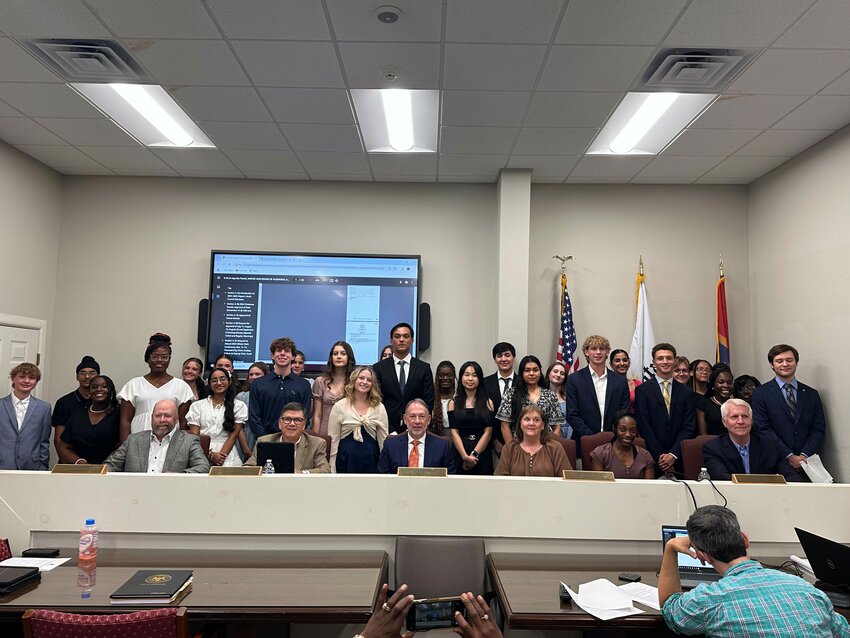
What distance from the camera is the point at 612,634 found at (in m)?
2.56

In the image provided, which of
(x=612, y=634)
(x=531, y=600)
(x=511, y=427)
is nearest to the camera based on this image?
(x=531, y=600)

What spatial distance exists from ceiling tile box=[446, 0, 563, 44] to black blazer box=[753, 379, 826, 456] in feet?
9.89

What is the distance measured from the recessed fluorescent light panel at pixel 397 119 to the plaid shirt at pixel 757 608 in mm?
3331

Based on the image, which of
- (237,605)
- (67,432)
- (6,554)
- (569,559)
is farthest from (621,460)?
(67,432)

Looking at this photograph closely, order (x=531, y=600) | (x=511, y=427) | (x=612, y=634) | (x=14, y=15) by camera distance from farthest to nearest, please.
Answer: (x=511, y=427) < (x=14, y=15) < (x=612, y=634) < (x=531, y=600)

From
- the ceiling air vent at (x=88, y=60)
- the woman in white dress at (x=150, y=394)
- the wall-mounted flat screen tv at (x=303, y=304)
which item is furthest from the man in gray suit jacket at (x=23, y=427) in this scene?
the ceiling air vent at (x=88, y=60)

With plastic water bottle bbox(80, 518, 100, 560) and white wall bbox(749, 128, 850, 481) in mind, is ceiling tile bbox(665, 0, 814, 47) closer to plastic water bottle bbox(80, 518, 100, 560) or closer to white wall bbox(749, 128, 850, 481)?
white wall bbox(749, 128, 850, 481)

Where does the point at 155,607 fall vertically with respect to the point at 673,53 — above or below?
below

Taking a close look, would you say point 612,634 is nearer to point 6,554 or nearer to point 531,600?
point 531,600

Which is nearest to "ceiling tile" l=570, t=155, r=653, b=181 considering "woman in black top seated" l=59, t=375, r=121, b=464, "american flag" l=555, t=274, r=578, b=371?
"american flag" l=555, t=274, r=578, b=371

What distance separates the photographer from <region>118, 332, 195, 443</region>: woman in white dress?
14.0 feet

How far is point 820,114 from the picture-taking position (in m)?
4.22

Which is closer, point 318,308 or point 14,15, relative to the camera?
point 14,15

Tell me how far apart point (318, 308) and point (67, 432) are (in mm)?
2344
